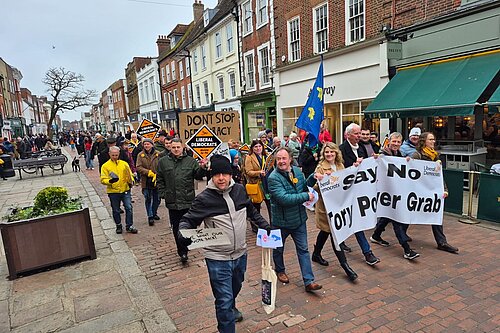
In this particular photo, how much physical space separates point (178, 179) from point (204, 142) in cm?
190

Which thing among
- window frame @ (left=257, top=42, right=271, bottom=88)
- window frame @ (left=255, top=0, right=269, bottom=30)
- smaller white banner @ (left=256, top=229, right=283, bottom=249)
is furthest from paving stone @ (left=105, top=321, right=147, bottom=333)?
window frame @ (left=255, top=0, right=269, bottom=30)

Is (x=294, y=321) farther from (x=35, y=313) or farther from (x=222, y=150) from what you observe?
(x=222, y=150)

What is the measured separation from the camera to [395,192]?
5.22 m

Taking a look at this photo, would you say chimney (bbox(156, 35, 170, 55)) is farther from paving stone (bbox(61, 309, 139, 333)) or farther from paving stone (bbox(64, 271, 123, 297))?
paving stone (bbox(61, 309, 139, 333))

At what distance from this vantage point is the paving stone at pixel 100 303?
150 inches

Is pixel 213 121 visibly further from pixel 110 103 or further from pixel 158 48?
pixel 110 103

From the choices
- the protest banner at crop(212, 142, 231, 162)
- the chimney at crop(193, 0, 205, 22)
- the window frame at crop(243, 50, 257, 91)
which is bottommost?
the protest banner at crop(212, 142, 231, 162)

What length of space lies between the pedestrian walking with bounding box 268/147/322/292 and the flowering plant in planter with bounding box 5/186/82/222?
137 inches

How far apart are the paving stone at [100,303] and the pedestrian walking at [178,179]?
1.06 m

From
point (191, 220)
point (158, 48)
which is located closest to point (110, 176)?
point (191, 220)

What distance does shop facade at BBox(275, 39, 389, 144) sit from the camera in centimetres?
1149

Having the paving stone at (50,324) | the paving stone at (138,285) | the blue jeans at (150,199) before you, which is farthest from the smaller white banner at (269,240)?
the blue jeans at (150,199)

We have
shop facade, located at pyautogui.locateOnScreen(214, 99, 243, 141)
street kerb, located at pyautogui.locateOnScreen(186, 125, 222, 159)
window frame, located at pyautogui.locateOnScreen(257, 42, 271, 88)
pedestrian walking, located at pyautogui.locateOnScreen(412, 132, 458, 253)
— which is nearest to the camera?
pedestrian walking, located at pyautogui.locateOnScreen(412, 132, 458, 253)

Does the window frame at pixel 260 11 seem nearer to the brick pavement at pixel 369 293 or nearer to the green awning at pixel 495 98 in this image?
the green awning at pixel 495 98
